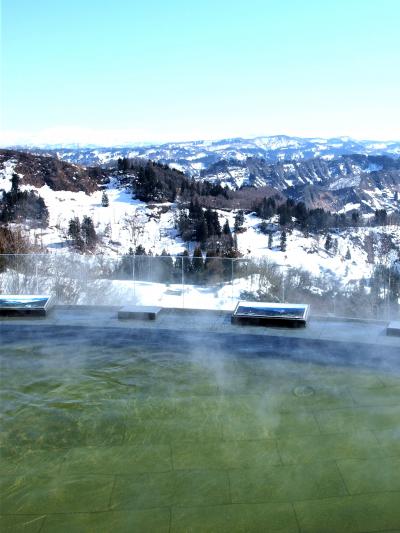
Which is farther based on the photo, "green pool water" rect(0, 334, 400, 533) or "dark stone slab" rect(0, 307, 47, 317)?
"dark stone slab" rect(0, 307, 47, 317)

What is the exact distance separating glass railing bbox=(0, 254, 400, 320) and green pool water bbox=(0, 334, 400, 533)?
422 centimetres

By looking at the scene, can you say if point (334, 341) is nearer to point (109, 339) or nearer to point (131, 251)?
point (109, 339)

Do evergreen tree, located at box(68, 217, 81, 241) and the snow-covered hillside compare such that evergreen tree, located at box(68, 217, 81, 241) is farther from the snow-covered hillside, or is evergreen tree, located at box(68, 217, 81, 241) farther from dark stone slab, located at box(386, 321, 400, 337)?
dark stone slab, located at box(386, 321, 400, 337)

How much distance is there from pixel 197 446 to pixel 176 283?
710 cm

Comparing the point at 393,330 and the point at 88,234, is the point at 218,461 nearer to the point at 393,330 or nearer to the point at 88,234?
the point at 393,330

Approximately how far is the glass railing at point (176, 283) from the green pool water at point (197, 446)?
4.22 meters

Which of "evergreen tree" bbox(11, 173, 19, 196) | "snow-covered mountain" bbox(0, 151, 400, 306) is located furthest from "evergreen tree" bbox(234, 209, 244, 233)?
"evergreen tree" bbox(11, 173, 19, 196)

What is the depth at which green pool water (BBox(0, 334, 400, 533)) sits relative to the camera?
3562 mm

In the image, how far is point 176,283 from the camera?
11.5 metres

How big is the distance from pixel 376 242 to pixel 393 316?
102 metres

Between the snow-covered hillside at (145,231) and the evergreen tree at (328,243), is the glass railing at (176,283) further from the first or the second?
the evergreen tree at (328,243)

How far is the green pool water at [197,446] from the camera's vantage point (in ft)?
11.7

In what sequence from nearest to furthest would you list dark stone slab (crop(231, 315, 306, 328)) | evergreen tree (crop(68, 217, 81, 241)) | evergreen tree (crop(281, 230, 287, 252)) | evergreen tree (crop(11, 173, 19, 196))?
dark stone slab (crop(231, 315, 306, 328))
evergreen tree (crop(68, 217, 81, 241))
evergreen tree (crop(281, 230, 287, 252))
evergreen tree (crop(11, 173, 19, 196))

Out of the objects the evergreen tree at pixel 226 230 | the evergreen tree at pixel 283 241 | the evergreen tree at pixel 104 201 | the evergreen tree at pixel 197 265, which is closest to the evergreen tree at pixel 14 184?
the evergreen tree at pixel 104 201
